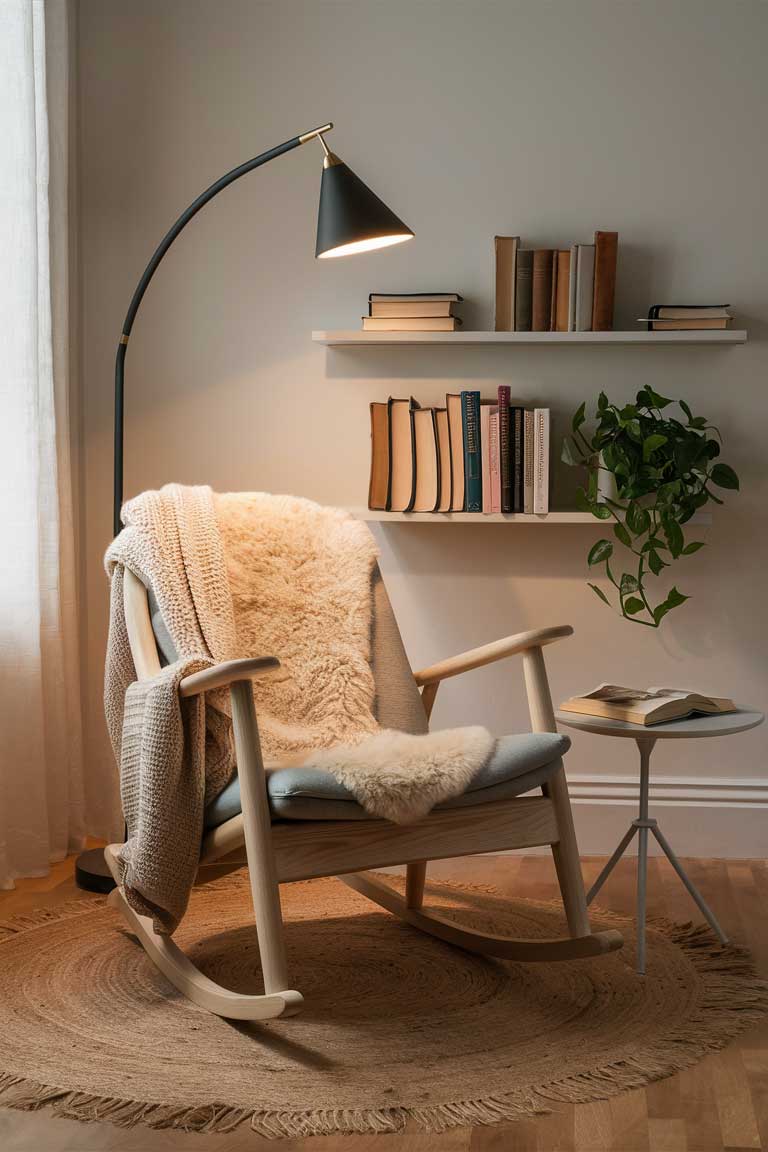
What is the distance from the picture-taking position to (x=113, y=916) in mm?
2432

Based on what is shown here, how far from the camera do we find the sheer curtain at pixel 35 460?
2531 mm

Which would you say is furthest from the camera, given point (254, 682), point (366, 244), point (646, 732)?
point (366, 244)

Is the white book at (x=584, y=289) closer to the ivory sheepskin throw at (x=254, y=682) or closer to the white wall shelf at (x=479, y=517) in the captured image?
the white wall shelf at (x=479, y=517)

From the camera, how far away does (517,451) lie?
2.76 m

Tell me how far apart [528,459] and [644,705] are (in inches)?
30.4

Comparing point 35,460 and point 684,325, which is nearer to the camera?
point 35,460

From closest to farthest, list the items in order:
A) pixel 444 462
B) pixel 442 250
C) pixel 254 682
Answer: pixel 254 682, pixel 444 462, pixel 442 250

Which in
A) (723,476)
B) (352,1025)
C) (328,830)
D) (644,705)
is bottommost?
(352,1025)

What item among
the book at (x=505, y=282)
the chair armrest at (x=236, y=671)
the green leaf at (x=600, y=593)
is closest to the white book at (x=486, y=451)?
the book at (x=505, y=282)

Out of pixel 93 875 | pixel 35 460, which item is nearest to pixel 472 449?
pixel 35 460

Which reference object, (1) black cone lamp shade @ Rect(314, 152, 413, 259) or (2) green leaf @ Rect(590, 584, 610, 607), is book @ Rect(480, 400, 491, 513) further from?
(1) black cone lamp shade @ Rect(314, 152, 413, 259)

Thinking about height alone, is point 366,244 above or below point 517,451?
above

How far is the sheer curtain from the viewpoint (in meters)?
2.53

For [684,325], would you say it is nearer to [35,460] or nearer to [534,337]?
[534,337]
